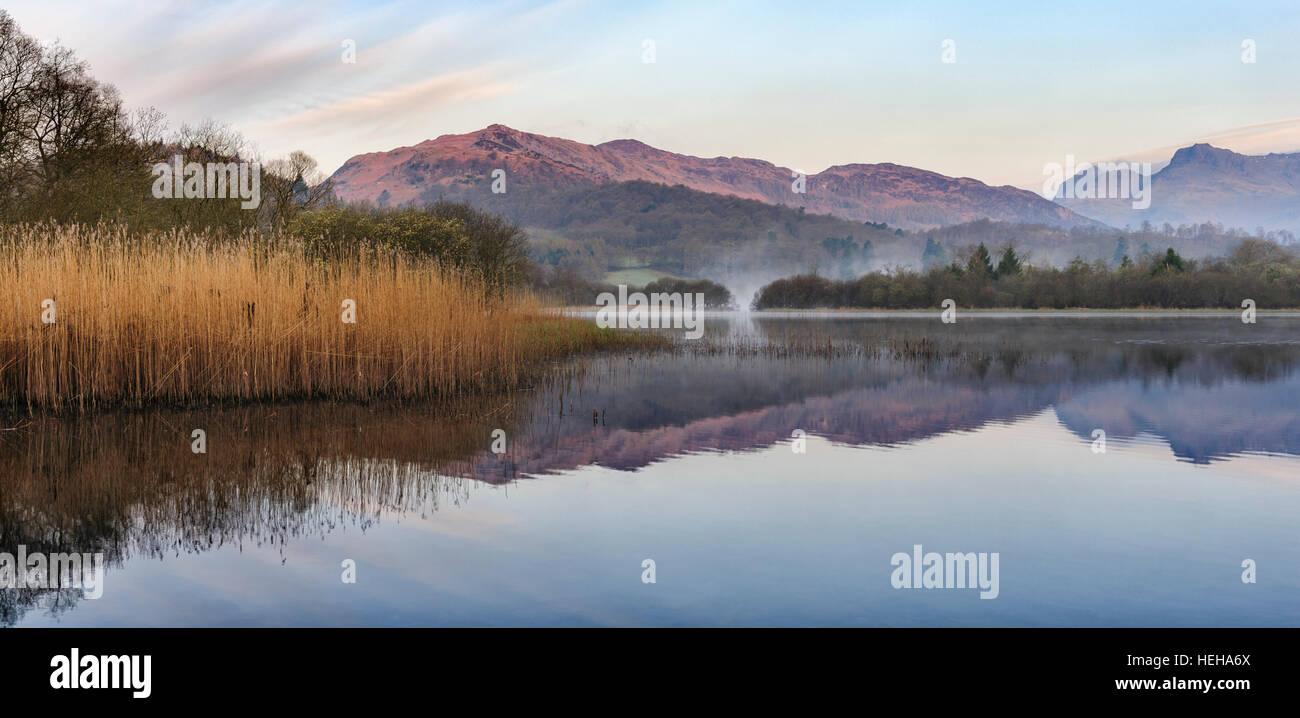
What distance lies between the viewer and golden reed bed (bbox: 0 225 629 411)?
9.51 metres

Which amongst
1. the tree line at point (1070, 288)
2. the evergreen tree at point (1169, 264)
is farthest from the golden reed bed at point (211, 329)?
the evergreen tree at point (1169, 264)

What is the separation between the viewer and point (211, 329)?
10352mm

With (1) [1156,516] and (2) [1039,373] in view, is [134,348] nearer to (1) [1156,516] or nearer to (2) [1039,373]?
(1) [1156,516]

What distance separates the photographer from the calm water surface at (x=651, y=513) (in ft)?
14.7

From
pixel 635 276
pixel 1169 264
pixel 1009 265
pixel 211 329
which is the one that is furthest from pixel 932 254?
pixel 211 329

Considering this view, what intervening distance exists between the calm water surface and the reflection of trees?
36 millimetres

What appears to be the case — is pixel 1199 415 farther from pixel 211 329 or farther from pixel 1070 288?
pixel 1070 288

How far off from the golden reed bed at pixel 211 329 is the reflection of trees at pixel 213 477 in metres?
0.59

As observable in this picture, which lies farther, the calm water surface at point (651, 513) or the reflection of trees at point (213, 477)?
the reflection of trees at point (213, 477)

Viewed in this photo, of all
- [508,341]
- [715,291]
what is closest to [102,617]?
[508,341]

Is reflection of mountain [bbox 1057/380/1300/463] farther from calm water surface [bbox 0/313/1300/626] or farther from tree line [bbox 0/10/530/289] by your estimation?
tree line [bbox 0/10/530/289]

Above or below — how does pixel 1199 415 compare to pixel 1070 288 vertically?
below

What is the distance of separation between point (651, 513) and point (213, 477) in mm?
3729

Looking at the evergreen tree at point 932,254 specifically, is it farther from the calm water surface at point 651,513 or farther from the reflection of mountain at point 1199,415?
the calm water surface at point 651,513
